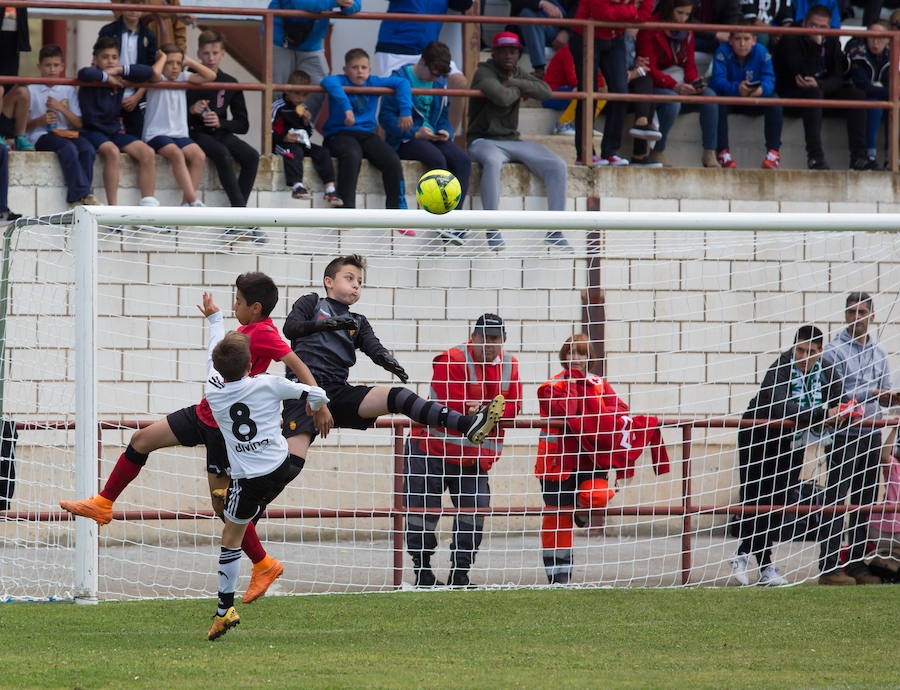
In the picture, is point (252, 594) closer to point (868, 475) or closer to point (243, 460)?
point (243, 460)

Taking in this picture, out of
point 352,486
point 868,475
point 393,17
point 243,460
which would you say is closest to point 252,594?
point 243,460

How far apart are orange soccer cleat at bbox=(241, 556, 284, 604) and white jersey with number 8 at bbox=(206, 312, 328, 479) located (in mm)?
657

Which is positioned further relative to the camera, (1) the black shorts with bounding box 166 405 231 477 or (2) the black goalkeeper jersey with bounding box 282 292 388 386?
(2) the black goalkeeper jersey with bounding box 282 292 388 386

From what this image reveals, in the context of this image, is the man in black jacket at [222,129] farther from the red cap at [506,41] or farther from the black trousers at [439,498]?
the black trousers at [439,498]

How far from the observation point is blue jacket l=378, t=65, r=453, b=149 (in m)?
11.7

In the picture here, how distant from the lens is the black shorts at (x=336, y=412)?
7.02 m

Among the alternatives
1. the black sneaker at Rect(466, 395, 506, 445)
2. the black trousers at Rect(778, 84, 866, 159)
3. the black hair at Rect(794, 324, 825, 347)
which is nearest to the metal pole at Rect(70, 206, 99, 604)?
the black sneaker at Rect(466, 395, 506, 445)

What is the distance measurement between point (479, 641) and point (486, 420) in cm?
110

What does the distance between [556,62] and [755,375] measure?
3.69 metres

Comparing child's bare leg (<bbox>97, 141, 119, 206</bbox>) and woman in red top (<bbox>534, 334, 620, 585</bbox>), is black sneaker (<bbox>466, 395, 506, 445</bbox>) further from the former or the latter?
child's bare leg (<bbox>97, 141, 119, 206</bbox>)

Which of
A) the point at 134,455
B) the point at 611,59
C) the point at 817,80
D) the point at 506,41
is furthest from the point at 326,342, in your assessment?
the point at 817,80

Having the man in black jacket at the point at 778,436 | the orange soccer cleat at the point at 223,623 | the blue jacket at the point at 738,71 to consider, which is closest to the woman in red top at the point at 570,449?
the man in black jacket at the point at 778,436

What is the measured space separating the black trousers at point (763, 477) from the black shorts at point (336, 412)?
304 cm

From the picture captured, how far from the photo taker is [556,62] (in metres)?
12.8
